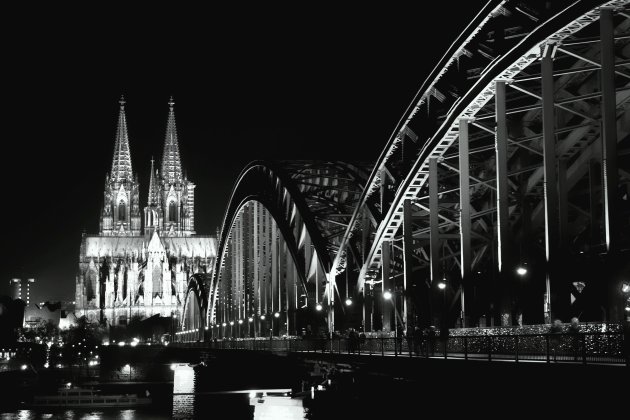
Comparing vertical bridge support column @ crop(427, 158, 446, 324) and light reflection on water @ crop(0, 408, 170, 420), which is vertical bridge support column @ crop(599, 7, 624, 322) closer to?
vertical bridge support column @ crop(427, 158, 446, 324)

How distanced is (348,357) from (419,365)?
27.7 ft

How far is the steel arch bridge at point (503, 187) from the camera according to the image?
27.0 meters

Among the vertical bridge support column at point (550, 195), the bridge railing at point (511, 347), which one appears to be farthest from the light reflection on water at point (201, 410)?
the vertical bridge support column at point (550, 195)

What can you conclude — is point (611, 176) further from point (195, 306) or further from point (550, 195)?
point (195, 306)

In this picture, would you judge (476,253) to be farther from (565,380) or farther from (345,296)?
(565,380)

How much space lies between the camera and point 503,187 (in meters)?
29.7

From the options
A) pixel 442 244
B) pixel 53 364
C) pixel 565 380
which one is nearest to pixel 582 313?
pixel 565 380

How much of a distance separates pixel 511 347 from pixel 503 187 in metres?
6.08

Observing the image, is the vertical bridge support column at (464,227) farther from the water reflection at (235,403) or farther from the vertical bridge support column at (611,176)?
the water reflection at (235,403)

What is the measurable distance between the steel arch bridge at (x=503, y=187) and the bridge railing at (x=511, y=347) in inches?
76.6

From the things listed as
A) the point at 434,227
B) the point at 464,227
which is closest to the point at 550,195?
the point at 464,227

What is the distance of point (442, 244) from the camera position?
163ft

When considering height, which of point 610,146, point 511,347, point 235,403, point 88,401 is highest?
point 610,146

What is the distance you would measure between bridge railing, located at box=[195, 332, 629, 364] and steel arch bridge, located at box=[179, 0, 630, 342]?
1.95 meters
